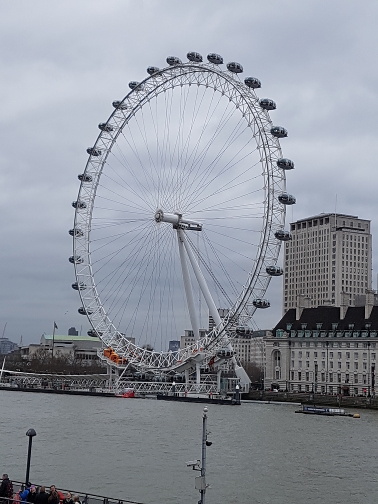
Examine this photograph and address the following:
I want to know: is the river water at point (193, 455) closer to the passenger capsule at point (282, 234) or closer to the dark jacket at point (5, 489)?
the dark jacket at point (5, 489)

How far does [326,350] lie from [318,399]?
11.6 meters

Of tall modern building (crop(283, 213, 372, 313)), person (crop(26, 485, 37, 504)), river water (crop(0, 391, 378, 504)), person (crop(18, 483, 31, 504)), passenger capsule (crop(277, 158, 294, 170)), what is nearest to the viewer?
person (crop(26, 485, 37, 504))

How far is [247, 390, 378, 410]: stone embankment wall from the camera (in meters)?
69.6

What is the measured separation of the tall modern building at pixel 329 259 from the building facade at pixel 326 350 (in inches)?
2342

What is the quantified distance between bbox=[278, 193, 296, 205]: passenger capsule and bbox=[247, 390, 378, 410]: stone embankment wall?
22916 millimetres

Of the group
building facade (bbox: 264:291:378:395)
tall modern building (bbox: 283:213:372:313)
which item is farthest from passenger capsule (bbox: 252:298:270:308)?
tall modern building (bbox: 283:213:372:313)

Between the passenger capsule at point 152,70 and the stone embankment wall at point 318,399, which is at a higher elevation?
the passenger capsule at point 152,70

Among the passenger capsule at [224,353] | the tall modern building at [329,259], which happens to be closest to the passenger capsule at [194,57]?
the passenger capsule at [224,353]

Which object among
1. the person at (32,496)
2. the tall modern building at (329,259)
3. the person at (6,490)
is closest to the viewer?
the person at (32,496)

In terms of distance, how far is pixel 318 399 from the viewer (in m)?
74.0

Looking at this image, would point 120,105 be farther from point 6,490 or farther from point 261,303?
point 6,490

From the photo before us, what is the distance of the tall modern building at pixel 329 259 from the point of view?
152 metres

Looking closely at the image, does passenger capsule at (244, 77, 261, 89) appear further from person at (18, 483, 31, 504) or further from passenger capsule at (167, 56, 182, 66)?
person at (18, 483, 31, 504)

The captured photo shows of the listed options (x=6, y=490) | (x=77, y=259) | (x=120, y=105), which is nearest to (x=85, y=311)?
(x=77, y=259)
